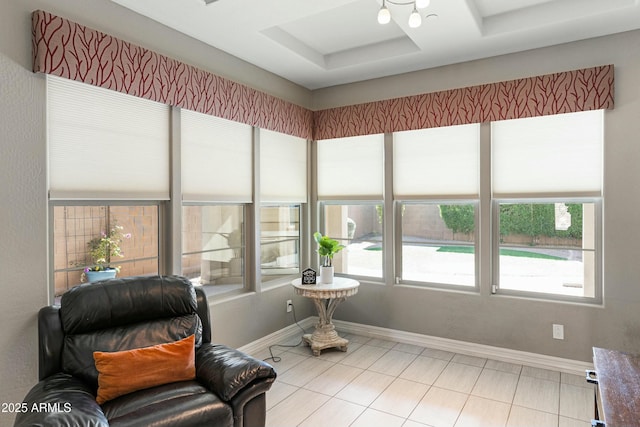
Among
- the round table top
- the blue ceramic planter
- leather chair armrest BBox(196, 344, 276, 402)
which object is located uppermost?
the blue ceramic planter

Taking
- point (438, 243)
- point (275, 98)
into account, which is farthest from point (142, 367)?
point (438, 243)

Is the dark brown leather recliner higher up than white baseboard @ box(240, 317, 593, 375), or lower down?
higher up

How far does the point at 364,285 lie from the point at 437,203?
1.20 meters

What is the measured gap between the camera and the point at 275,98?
4.01m

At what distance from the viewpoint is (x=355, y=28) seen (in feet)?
11.1

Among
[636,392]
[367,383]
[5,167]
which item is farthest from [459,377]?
[5,167]

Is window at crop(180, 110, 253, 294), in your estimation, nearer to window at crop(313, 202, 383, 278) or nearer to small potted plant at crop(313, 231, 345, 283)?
small potted plant at crop(313, 231, 345, 283)

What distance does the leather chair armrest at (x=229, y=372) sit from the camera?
2.09 m

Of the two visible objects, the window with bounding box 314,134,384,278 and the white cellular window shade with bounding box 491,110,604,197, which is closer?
the white cellular window shade with bounding box 491,110,604,197

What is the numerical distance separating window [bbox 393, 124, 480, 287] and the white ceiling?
0.77m

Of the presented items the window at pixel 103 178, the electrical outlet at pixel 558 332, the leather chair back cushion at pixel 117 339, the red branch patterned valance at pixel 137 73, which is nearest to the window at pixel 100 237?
the window at pixel 103 178

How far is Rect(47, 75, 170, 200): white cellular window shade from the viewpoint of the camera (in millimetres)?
2406

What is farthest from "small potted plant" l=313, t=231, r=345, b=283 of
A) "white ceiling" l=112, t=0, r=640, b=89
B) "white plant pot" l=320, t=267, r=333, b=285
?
"white ceiling" l=112, t=0, r=640, b=89

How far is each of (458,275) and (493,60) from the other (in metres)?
2.05
